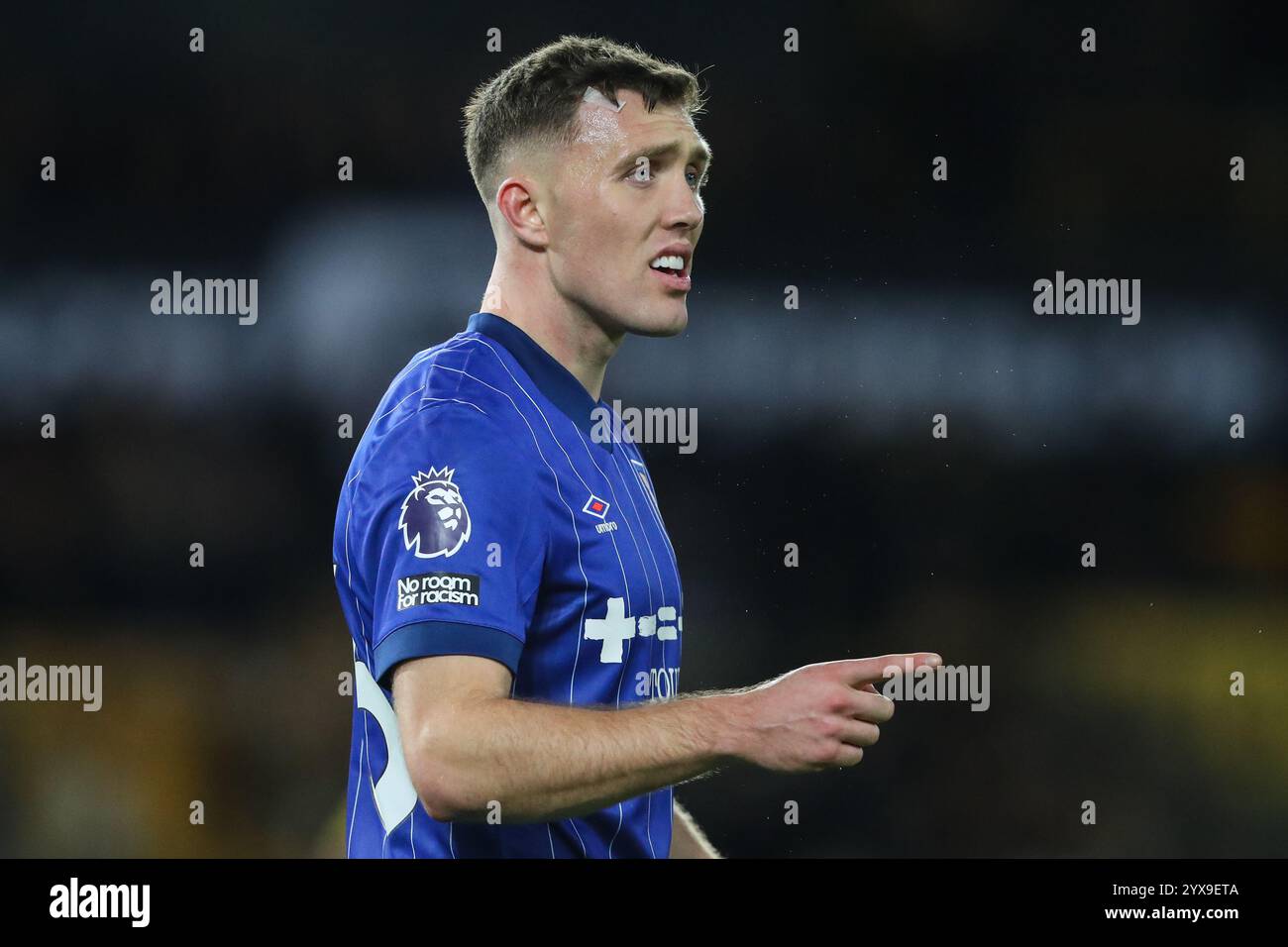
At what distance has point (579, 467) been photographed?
87.7 inches

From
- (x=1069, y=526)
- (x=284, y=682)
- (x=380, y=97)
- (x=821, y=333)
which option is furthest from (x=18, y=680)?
(x=1069, y=526)

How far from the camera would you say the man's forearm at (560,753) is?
1.75m

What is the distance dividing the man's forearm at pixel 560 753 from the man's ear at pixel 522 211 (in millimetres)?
953

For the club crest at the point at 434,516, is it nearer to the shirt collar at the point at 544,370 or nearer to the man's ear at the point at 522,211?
the shirt collar at the point at 544,370

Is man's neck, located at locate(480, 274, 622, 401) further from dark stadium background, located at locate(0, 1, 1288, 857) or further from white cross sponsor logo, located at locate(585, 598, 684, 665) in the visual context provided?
dark stadium background, located at locate(0, 1, 1288, 857)

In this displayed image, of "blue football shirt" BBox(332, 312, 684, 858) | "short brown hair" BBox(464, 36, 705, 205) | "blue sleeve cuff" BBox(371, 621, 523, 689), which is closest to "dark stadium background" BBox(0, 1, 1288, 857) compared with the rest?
"short brown hair" BBox(464, 36, 705, 205)

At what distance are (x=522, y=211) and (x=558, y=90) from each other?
25 centimetres

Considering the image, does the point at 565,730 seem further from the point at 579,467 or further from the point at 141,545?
the point at 141,545

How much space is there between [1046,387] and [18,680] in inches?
178

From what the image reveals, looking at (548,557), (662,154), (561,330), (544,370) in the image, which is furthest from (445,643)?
(662,154)

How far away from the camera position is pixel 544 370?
7.64ft

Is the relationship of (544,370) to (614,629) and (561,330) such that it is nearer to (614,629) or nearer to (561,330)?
(561,330)

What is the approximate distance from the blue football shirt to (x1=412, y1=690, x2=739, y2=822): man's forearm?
0.29ft

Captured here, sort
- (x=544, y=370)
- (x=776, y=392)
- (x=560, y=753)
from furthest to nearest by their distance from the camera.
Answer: (x=776, y=392), (x=544, y=370), (x=560, y=753)
